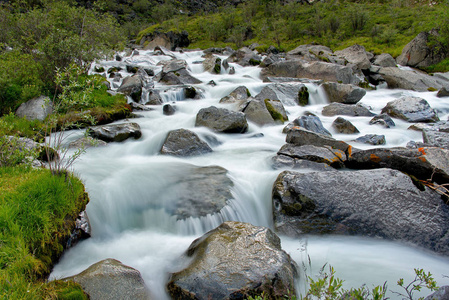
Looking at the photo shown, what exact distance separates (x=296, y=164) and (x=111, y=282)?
533cm

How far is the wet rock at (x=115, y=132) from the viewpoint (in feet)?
30.5

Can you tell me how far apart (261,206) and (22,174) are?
15.2 ft

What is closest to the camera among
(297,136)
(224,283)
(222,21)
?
(224,283)

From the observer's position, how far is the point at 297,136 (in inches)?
347

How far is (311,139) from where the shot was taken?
27.8ft

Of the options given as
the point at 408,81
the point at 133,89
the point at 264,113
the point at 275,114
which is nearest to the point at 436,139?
the point at 275,114

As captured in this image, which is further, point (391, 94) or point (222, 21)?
point (222, 21)

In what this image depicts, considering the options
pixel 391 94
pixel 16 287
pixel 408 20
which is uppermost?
pixel 408 20

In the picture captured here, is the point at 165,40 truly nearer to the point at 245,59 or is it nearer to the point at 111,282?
the point at 245,59

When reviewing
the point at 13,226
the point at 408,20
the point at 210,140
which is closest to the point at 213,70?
the point at 210,140

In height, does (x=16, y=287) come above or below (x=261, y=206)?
above

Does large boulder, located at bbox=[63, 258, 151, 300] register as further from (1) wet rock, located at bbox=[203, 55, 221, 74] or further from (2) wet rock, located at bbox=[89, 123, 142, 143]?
(1) wet rock, located at bbox=[203, 55, 221, 74]

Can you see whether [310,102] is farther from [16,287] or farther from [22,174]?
[16,287]

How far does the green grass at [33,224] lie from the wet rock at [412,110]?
13.7 metres
